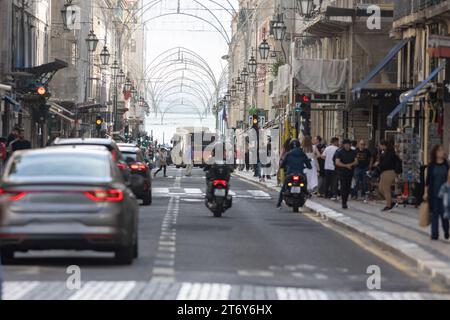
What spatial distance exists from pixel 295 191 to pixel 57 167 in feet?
52.5

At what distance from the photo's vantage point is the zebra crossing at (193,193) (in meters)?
41.1

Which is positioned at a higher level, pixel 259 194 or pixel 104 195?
pixel 104 195

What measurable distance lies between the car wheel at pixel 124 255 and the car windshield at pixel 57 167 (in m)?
0.93

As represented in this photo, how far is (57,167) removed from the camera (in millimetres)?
16781

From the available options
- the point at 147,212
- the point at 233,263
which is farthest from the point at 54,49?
the point at 233,263

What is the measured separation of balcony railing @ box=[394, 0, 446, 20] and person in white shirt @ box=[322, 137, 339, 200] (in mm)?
4566

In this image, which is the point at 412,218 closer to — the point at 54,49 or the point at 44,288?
the point at 44,288

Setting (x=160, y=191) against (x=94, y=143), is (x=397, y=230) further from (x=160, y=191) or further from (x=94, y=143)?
(x=160, y=191)

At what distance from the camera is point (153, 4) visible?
130375mm

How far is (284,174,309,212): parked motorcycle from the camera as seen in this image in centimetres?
3238

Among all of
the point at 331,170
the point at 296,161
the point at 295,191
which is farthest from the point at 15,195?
the point at 331,170

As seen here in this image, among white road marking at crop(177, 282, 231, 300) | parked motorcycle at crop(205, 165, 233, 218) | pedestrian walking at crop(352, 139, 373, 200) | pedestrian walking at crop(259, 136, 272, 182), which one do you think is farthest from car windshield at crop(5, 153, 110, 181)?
pedestrian walking at crop(259, 136, 272, 182)

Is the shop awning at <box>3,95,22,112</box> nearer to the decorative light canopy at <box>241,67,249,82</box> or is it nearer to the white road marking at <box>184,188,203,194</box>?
the white road marking at <box>184,188,203,194</box>
